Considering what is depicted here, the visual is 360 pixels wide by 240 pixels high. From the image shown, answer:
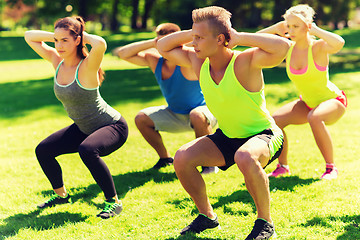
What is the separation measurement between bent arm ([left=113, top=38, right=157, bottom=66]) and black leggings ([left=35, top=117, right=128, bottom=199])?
1.33 metres

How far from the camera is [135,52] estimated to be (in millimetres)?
6312

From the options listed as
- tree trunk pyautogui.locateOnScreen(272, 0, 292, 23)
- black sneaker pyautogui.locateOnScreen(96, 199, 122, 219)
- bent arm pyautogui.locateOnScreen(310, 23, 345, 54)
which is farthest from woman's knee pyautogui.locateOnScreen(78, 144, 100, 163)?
tree trunk pyautogui.locateOnScreen(272, 0, 292, 23)

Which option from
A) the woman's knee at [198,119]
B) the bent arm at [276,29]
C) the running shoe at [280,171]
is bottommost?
the running shoe at [280,171]

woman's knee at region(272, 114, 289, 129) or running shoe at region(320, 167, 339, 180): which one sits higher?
woman's knee at region(272, 114, 289, 129)

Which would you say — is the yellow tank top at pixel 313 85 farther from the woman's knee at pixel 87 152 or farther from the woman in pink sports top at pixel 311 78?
the woman's knee at pixel 87 152

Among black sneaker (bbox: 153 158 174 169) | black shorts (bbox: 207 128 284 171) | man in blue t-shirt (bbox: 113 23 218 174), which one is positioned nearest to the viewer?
black shorts (bbox: 207 128 284 171)

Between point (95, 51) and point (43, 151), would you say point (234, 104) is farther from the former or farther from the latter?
point (43, 151)

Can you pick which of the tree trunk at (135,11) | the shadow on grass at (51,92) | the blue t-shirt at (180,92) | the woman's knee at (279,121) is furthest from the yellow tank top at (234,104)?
the tree trunk at (135,11)

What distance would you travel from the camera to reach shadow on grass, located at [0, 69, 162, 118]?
39.8ft

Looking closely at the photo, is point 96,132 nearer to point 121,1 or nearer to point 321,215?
point 321,215

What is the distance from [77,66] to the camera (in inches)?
197

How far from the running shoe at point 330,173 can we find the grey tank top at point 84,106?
2804 millimetres

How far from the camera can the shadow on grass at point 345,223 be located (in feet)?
13.2

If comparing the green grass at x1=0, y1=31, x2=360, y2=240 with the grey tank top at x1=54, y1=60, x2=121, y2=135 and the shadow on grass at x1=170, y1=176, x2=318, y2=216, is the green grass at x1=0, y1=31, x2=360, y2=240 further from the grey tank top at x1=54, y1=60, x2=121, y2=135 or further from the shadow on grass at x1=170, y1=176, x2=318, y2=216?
the grey tank top at x1=54, y1=60, x2=121, y2=135
